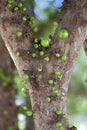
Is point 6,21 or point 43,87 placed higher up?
point 6,21

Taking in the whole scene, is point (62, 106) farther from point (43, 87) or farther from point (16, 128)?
point (16, 128)

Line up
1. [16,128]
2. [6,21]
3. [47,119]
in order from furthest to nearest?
[16,128]
[6,21]
[47,119]

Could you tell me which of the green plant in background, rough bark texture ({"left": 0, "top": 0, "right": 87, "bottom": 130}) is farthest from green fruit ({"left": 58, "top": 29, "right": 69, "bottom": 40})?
the green plant in background

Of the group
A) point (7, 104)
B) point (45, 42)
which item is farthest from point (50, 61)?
point (7, 104)

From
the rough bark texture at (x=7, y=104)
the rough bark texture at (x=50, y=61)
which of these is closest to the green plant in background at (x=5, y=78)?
the rough bark texture at (x=7, y=104)

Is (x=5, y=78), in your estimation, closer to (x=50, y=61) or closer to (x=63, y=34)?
(x=50, y=61)

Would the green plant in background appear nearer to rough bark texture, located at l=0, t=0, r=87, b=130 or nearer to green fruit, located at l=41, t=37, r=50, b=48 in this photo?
rough bark texture, located at l=0, t=0, r=87, b=130

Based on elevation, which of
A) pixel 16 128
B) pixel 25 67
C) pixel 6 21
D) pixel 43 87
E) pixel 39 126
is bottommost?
pixel 39 126

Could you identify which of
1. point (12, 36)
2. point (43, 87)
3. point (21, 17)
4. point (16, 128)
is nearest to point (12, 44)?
point (12, 36)
